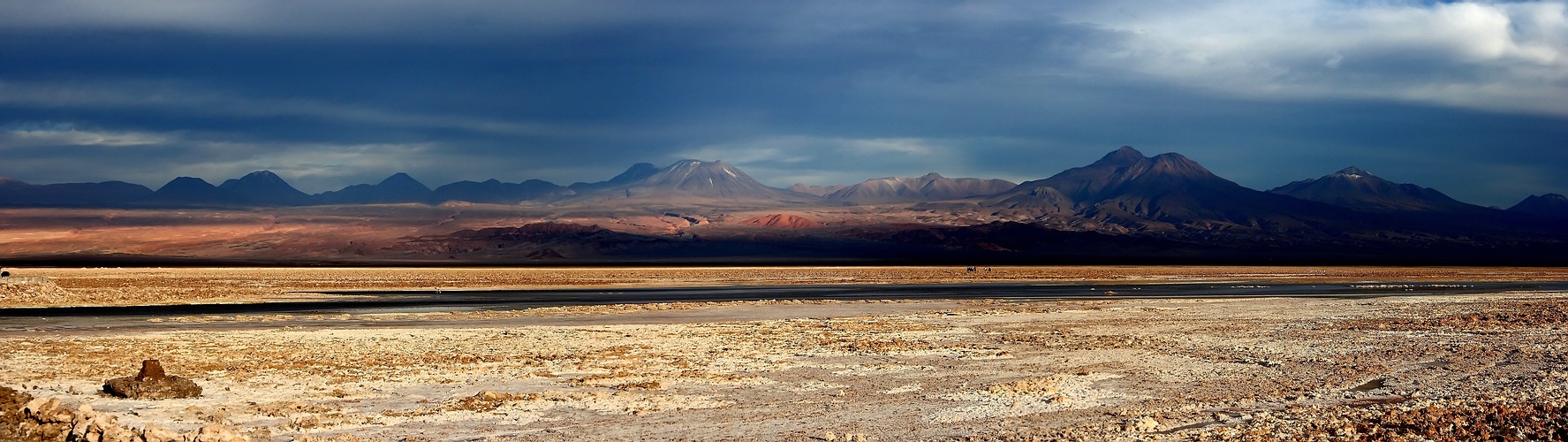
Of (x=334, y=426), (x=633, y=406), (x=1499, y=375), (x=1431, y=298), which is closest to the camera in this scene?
(x=334, y=426)

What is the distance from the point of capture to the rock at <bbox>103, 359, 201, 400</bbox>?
16109 millimetres

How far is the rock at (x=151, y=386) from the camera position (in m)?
16.1

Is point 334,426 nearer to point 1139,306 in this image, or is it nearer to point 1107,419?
point 1107,419

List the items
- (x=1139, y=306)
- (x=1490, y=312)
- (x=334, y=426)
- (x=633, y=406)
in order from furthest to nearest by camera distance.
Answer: (x=1139, y=306) < (x=1490, y=312) < (x=633, y=406) < (x=334, y=426)

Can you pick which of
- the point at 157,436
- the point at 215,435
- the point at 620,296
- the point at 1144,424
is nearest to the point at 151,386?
the point at 157,436

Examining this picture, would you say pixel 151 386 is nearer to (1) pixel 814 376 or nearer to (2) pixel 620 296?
(1) pixel 814 376

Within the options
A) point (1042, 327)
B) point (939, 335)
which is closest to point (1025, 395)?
point (939, 335)

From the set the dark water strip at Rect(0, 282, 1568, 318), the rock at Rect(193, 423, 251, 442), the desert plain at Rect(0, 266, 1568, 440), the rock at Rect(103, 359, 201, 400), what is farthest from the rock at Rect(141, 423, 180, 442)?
the dark water strip at Rect(0, 282, 1568, 318)

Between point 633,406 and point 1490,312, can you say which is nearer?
point 633,406

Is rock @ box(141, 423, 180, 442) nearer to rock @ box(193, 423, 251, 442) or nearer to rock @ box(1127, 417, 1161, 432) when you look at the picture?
rock @ box(193, 423, 251, 442)

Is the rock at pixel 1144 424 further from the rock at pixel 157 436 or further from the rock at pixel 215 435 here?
the rock at pixel 157 436

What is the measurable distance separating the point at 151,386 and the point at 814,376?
391 inches

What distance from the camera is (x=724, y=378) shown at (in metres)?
18.8

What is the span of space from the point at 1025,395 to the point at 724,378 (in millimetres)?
4994
